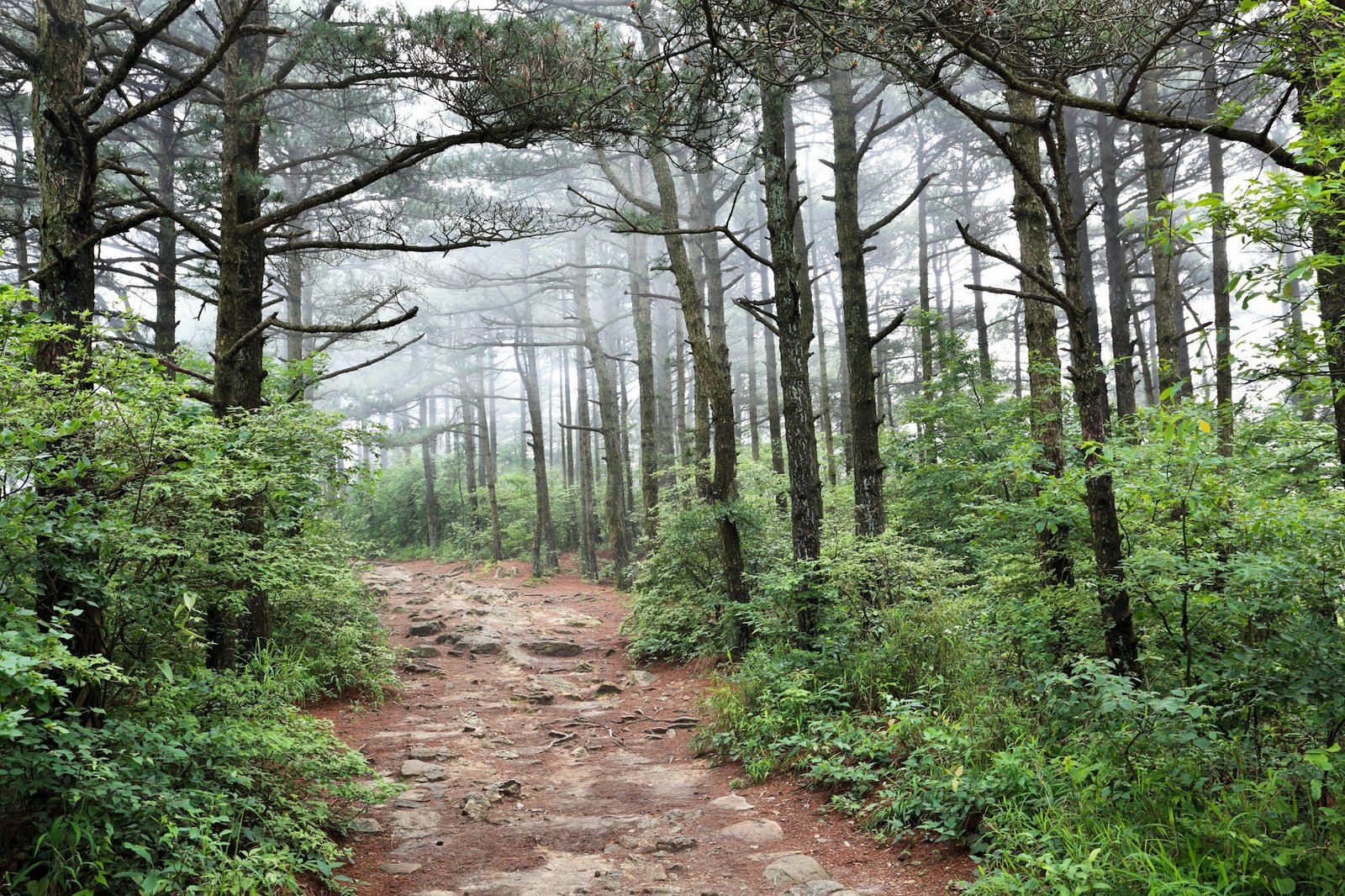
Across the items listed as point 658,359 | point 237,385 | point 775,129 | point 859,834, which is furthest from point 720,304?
point 658,359

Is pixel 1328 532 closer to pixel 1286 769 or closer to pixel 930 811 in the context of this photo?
pixel 1286 769

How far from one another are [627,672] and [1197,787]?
7.56 m

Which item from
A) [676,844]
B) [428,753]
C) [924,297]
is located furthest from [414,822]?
[924,297]

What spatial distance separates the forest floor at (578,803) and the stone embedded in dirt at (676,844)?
0.01 meters

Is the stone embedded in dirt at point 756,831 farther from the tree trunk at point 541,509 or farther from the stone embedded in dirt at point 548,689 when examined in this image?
the tree trunk at point 541,509

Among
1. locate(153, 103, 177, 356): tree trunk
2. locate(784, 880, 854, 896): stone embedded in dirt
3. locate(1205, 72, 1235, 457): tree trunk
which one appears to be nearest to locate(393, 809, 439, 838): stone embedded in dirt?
locate(784, 880, 854, 896): stone embedded in dirt

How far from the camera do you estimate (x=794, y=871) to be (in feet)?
14.2

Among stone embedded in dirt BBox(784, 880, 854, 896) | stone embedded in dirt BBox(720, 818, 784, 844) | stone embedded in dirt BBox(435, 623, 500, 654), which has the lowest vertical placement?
stone embedded in dirt BBox(720, 818, 784, 844)

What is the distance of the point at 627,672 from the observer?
1024 centimetres

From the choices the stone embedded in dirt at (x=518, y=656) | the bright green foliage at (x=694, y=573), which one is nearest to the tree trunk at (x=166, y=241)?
the stone embedded in dirt at (x=518, y=656)

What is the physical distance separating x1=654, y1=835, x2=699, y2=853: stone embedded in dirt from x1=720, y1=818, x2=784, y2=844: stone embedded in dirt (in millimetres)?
238

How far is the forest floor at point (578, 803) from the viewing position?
171 inches

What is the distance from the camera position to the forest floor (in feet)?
14.3

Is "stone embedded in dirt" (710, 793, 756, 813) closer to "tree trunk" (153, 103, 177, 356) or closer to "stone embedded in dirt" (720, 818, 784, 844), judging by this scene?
"stone embedded in dirt" (720, 818, 784, 844)
